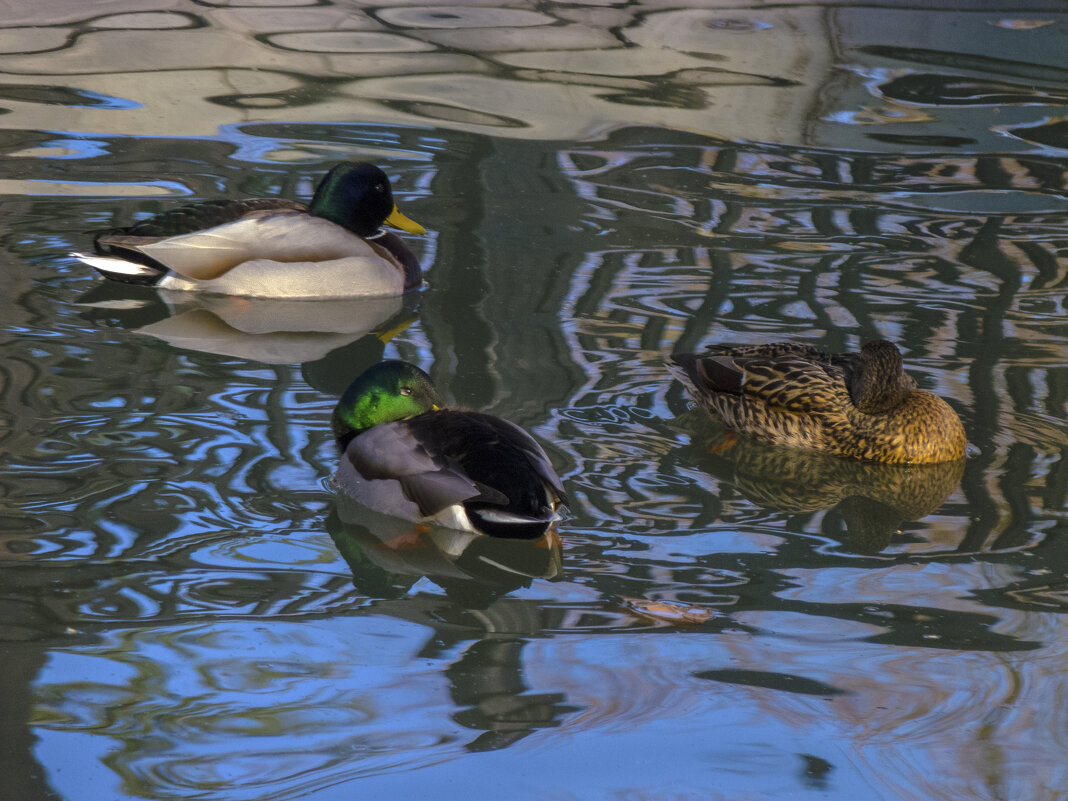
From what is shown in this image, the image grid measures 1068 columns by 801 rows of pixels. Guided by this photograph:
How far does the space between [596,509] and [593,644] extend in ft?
3.10

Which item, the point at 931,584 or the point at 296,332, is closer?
the point at 931,584

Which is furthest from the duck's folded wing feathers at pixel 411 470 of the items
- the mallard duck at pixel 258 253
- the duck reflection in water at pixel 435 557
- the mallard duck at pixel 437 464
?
the mallard duck at pixel 258 253

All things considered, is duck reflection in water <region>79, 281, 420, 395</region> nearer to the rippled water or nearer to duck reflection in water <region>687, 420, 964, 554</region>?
the rippled water

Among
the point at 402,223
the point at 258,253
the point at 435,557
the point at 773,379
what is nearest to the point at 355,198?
the point at 402,223

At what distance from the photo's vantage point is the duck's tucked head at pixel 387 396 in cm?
519

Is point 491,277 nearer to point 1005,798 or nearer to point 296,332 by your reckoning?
point 296,332

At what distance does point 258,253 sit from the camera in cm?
771

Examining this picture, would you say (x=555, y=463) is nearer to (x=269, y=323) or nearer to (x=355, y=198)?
(x=269, y=323)

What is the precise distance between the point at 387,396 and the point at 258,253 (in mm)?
2796

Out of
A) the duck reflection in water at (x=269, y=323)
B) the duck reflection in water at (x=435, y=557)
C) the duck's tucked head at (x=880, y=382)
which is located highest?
the duck's tucked head at (x=880, y=382)

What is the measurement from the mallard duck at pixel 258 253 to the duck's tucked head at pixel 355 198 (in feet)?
0.04

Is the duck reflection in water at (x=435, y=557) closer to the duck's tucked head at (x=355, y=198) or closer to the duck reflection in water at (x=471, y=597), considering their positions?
the duck reflection in water at (x=471, y=597)

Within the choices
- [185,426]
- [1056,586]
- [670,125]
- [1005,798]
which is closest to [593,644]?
[1005,798]

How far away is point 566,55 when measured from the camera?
494 inches
